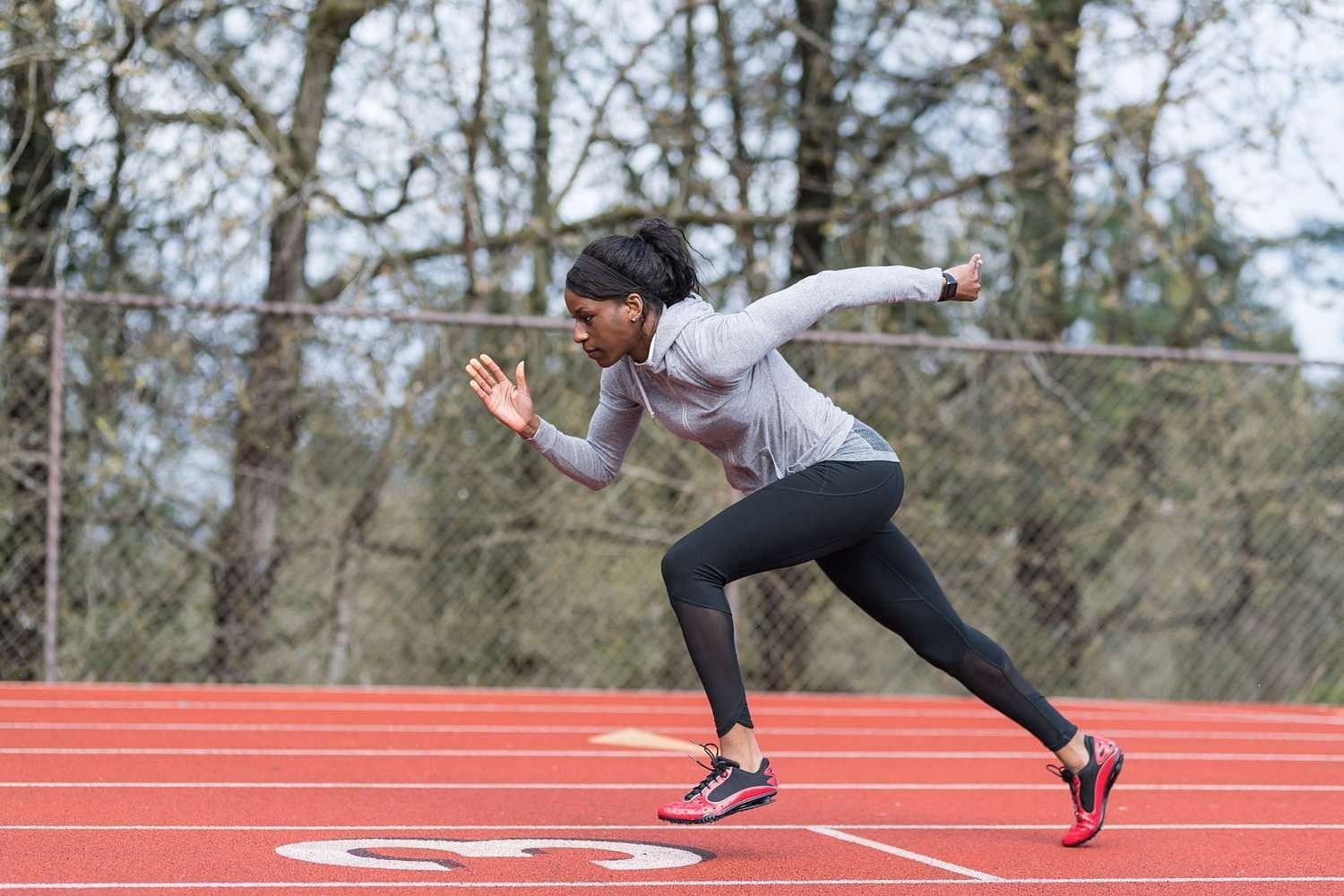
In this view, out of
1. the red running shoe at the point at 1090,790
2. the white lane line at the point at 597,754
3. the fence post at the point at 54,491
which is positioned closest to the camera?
the red running shoe at the point at 1090,790

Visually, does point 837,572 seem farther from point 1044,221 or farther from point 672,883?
point 1044,221

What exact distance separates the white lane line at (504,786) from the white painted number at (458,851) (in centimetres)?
116

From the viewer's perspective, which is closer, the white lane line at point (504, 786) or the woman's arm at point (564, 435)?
the woman's arm at point (564, 435)

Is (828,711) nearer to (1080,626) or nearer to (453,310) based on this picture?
(1080,626)

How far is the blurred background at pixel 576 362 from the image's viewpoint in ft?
29.6

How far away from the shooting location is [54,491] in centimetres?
816

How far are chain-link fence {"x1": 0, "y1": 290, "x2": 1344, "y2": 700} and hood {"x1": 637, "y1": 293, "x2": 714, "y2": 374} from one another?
14.8 ft

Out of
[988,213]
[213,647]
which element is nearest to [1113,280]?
[988,213]

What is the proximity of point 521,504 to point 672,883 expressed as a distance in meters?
6.05

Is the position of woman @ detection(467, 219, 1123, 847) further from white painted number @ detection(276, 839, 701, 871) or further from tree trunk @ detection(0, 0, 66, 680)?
tree trunk @ detection(0, 0, 66, 680)

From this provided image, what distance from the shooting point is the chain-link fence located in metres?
8.94

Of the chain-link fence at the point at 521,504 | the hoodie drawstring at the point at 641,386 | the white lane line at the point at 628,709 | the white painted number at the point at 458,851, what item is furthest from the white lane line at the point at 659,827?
the chain-link fence at the point at 521,504

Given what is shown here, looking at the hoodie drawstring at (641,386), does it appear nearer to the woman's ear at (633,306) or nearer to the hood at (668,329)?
the hood at (668,329)

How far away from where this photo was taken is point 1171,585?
10.7 meters
